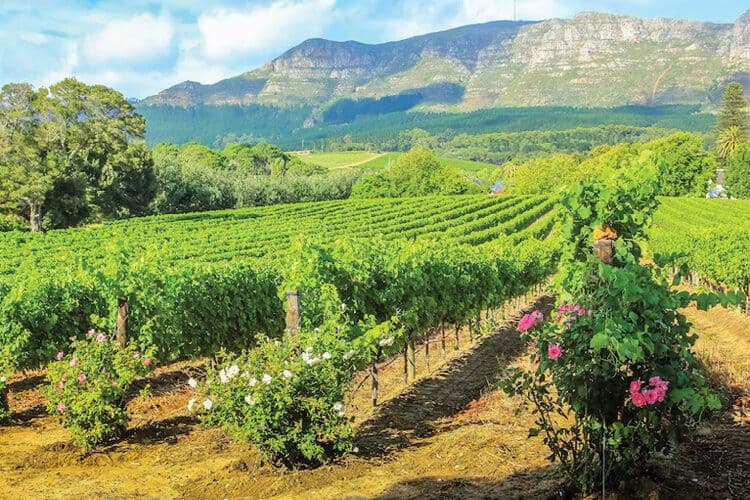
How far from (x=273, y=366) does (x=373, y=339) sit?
1.32 metres

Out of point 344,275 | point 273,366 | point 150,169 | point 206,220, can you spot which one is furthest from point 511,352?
point 150,169

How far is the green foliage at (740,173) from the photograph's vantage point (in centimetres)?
9038

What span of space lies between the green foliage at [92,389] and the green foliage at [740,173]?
97796 mm

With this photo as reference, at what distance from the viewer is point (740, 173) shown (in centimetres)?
9162

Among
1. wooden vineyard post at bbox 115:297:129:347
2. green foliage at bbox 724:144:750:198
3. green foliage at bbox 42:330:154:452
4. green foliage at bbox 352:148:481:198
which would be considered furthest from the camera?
green foliage at bbox 352:148:481:198

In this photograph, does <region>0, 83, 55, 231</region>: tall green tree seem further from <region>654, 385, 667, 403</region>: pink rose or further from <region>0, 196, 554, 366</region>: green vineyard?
<region>654, 385, 667, 403</region>: pink rose

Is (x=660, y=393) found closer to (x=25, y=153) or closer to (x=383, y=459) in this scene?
(x=383, y=459)

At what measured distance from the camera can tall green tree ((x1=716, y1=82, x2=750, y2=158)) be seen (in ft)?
347

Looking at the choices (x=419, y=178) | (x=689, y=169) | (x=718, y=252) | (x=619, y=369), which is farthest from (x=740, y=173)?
(x=619, y=369)

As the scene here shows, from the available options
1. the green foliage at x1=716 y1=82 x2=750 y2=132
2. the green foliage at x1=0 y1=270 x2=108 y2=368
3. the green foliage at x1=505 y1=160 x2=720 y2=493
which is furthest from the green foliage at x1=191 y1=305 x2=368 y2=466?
the green foliage at x1=716 y1=82 x2=750 y2=132

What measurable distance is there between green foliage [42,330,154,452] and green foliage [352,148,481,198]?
314 ft

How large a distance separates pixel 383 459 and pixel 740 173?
323 ft

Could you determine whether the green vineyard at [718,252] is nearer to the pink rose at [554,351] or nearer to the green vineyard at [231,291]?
the green vineyard at [231,291]

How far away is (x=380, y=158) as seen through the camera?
197 meters
